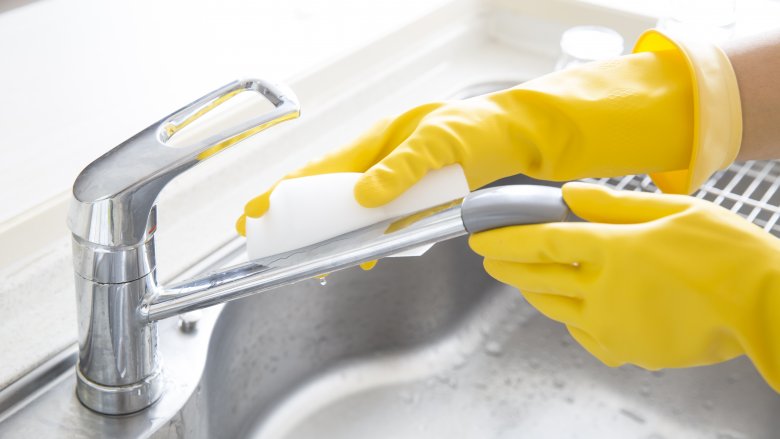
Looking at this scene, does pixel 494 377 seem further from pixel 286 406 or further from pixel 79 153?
pixel 79 153

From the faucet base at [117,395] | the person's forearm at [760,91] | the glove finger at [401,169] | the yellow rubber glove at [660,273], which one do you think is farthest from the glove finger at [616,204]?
the faucet base at [117,395]

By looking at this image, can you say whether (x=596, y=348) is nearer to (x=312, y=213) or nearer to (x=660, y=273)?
(x=660, y=273)

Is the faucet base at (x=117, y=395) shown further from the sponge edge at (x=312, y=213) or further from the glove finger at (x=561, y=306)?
the glove finger at (x=561, y=306)

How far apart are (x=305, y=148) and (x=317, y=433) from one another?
0.30 m

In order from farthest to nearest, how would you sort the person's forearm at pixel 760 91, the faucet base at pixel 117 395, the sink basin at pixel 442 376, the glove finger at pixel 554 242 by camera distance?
the sink basin at pixel 442 376
the person's forearm at pixel 760 91
the faucet base at pixel 117 395
the glove finger at pixel 554 242

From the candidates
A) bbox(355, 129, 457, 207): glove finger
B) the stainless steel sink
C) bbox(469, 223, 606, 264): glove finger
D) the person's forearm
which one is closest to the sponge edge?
bbox(355, 129, 457, 207): glove finger

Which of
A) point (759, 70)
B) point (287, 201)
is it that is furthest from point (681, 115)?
point (287, 201)

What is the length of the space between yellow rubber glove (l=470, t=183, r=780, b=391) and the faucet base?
0.94 ft

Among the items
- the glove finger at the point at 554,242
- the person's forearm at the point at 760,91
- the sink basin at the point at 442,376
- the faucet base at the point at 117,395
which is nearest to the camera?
the glove finger at the point at 554,242

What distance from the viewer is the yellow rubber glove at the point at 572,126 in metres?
0.73

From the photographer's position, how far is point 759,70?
79 cm

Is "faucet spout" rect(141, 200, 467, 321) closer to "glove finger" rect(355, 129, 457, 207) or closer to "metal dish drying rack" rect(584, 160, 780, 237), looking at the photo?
"glove finger" rect(355, 129, 457, 207)

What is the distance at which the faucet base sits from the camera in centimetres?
67

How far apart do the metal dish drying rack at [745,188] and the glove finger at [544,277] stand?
40 cm
